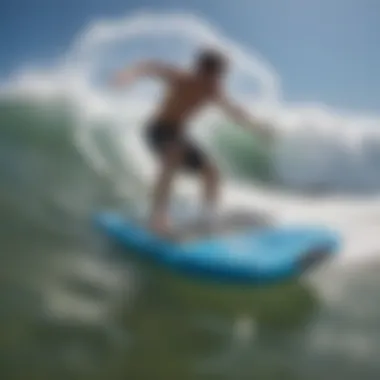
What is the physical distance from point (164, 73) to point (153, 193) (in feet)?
0.59

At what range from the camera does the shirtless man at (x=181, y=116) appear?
4.03 ft

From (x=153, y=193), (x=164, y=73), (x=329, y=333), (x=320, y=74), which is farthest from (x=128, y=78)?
(x=329, y=333)

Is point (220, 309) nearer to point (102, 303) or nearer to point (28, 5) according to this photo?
point (102, 303)

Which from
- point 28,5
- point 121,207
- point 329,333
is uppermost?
point 28,5

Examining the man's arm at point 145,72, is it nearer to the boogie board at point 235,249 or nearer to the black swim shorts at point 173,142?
the black swim shorts at point 173,142

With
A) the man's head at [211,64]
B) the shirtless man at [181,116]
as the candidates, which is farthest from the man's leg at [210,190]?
the man's head at [211,64]

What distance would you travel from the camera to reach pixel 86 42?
49.5 inches

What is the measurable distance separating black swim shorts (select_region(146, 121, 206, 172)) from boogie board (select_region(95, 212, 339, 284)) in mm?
107

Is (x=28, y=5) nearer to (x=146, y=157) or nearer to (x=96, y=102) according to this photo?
(x=96, y=102)

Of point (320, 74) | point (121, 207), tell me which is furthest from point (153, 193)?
point (320, 74)

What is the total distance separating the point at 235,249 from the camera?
47.4 inches

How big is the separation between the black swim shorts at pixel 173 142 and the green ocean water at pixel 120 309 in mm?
48

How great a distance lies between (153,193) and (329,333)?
324 millimetres

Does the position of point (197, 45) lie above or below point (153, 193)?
above
